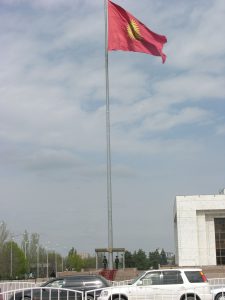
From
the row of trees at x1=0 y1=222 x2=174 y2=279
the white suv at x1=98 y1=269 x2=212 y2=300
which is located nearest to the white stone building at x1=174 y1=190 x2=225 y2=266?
the row of trees at x1=0 y1=222 x2=174 y2=279

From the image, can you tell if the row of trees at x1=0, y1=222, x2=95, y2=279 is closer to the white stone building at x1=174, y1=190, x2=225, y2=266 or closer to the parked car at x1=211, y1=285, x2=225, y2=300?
the white stone building at x1=174, y1=190, x2=225, y2=266

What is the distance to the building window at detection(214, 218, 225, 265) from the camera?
186 feet

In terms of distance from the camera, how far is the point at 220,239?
187 ft

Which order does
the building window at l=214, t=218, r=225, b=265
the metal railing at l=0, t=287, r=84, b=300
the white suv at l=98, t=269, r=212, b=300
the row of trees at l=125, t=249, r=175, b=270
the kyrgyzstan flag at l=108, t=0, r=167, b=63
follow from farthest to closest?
the row of trees at l=125, t=249, r=175, b=270
the building window at l=214, t=218, r=225, b=265
the kyrgyzstan flag at l=108, t=0, r=167, b=63
the white suv at l=98, t=269, r=212, b=300
the metal railing at l=0, t=287, r=84, b=300

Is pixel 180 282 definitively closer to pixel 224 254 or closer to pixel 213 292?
pixel 213 292

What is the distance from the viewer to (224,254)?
56.7m

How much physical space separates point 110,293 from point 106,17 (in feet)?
41.1

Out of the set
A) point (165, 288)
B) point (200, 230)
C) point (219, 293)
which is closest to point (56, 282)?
point (165, 288)

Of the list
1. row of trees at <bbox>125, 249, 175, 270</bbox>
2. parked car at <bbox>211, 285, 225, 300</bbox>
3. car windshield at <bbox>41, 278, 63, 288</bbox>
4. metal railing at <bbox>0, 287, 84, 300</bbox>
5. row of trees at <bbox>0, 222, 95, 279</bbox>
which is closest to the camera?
metal railing at <bbox>0, 287, 84, 300</bbox>

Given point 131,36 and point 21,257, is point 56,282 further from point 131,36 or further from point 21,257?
point 21,257

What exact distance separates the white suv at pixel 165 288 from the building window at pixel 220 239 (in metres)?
38.8

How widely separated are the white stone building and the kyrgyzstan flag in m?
35.6

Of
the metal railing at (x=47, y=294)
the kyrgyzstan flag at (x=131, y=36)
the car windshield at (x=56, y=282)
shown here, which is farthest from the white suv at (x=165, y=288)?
the kyrgyzstan flag at (x=131, y=36)

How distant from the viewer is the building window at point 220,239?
56594 millimetres
